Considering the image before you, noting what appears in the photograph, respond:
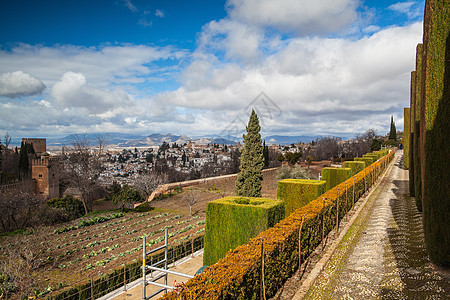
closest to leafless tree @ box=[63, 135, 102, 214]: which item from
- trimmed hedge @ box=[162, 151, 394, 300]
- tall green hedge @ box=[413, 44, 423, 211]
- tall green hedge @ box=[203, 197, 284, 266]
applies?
tall green hedge @ box=[203, 197, 284, 266]

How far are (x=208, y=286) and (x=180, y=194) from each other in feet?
74.1

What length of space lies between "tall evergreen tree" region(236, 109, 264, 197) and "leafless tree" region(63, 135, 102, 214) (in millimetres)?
12799

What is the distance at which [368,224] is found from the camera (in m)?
8.77

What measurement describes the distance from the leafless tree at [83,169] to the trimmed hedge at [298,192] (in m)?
17.0

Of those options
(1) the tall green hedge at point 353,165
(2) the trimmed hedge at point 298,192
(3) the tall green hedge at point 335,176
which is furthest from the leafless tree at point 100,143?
(1) the tall green hedge at point 353,165

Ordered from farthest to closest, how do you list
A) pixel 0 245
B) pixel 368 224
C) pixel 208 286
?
pixel 0 245, pixel 368 224, pixel 208 286

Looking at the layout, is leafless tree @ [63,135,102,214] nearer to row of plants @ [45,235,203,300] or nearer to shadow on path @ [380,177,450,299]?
row of plants @ [45,235,203,300]

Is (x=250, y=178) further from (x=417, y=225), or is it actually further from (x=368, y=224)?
(x=417, y=225)

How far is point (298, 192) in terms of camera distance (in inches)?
430

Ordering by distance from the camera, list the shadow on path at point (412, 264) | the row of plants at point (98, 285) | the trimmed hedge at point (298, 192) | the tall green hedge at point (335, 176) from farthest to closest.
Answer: the tall green hedge at point (335, 176) < the trimmed hedge at point (298, 192) < the row of plants at point (98, 285) < the shadow on path at point (412, 264)

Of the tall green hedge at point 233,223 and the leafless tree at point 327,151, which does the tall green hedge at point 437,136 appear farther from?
the leafless tree at point 327,151

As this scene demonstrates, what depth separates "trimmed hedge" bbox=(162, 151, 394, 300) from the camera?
3.23 m

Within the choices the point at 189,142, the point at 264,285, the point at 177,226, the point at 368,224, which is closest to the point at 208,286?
the point at 264,285

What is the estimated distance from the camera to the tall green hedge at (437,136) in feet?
15.6
